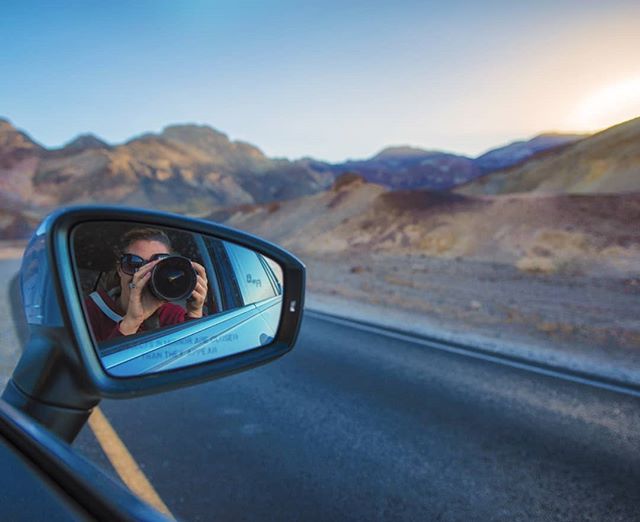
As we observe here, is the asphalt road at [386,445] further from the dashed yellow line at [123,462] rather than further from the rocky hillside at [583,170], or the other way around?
the rocky hillside at [583,170]

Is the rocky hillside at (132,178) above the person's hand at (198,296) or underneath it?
above

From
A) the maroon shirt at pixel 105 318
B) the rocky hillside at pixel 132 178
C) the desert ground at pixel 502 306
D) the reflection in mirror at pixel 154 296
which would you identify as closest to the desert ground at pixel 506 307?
the desert ground at pixel 502 306

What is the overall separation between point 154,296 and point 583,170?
3486 centimetres

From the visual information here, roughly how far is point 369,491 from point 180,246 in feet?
7.51

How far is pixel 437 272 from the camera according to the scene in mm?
14750

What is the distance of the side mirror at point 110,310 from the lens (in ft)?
4.21

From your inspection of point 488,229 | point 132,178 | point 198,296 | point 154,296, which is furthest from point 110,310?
point 132,178

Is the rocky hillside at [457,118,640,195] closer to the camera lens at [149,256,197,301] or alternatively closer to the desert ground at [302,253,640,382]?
the desert ground at [302,253,640,382]

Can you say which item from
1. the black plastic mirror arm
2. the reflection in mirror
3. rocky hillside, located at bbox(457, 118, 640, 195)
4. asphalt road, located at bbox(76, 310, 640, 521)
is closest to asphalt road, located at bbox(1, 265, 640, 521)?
asphalt road, located at bbox(76, 310, 640, 521)

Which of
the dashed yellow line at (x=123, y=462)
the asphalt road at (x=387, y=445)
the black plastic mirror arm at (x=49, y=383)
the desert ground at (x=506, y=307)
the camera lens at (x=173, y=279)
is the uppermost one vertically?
the camera lens at (x=173, y=279)

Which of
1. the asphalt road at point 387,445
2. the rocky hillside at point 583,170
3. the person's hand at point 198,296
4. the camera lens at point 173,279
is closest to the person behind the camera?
the camera lens at point 173,279

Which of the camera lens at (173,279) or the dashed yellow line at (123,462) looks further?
the dashed yellow line at (123,462)

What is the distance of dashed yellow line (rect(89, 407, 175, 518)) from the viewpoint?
2.92 meters

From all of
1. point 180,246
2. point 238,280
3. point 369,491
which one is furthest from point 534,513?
point 180,246
